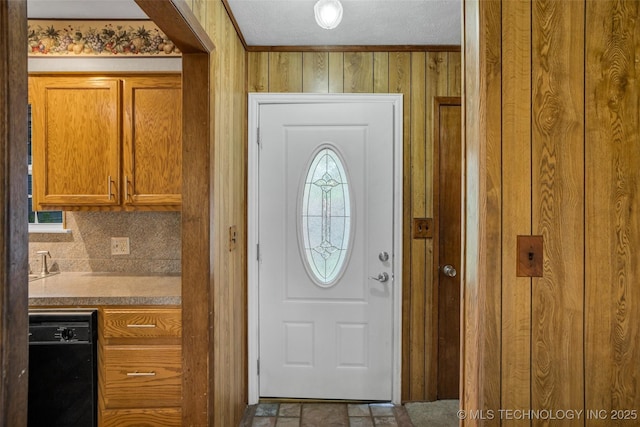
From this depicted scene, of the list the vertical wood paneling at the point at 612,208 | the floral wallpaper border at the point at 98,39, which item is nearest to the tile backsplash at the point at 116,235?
the floral wallpaper border at the point at 98,39

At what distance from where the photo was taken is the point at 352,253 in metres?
2.61

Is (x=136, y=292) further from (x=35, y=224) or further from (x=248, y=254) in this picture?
(x=35, y=224)

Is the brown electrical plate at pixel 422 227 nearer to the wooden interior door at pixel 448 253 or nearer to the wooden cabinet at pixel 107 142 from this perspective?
the wooden interior door at pixel 448 253

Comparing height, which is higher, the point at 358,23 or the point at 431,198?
the point at 358,23

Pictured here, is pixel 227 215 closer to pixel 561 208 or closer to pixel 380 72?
pixel 380 72

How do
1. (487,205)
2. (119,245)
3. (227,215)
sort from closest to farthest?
(487,205)
(227,215)
(119,245)

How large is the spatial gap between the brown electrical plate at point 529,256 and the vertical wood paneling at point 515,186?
15 mm

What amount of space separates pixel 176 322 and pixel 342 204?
1.24m

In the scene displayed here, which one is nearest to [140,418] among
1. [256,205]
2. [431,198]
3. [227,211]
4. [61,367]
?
[61,367]

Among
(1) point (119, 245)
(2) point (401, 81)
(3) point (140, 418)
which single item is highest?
(2) point (401, 81)

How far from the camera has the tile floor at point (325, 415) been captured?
7.83 feet

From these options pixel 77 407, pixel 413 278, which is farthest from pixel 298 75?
pixel 77 407

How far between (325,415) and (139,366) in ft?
3.85

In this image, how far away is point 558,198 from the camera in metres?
1.14
